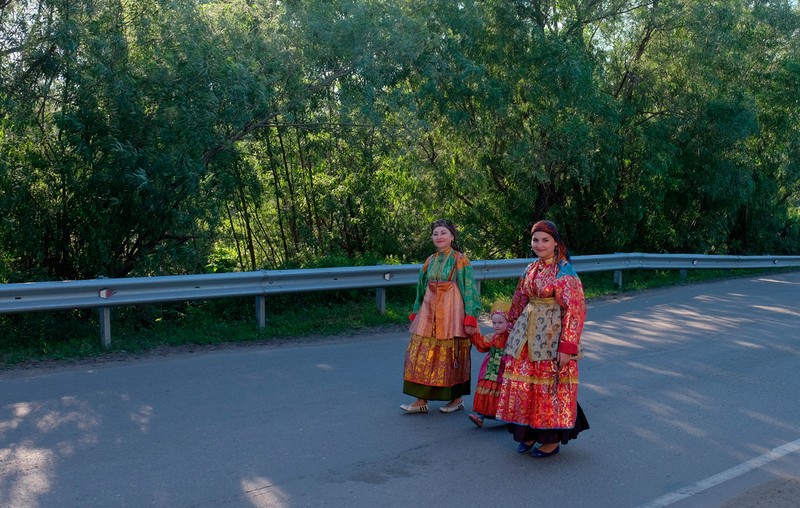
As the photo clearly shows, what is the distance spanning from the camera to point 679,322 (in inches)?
476

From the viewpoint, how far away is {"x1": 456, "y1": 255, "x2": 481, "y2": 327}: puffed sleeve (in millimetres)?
7298

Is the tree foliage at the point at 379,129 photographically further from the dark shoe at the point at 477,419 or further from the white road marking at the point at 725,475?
the white road marking at the point at 725,475

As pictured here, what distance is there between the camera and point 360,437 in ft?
21.9

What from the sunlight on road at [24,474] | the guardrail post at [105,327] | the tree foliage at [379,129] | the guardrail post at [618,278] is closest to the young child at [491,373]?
the sunlight on road at [24,474]

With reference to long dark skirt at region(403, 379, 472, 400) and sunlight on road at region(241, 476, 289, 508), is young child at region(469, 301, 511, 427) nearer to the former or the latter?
long dark skirt at region(403, 379, 472, 400)

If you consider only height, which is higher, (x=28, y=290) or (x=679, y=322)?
(x=28, y=290)

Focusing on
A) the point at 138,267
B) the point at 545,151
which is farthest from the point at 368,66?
the point at 545,151

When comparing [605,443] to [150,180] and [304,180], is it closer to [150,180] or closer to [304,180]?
[150,180]

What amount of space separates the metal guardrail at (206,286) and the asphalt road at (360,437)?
0.87 meters

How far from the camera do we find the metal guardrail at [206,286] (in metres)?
9.08

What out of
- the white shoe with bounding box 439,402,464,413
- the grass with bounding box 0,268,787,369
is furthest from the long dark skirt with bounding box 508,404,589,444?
the grass with bounding box 0,268,787,369

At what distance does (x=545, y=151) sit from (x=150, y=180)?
9492 mm

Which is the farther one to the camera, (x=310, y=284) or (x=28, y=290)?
(x=310, y=284)

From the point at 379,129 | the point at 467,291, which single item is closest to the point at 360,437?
the point at 467,291
